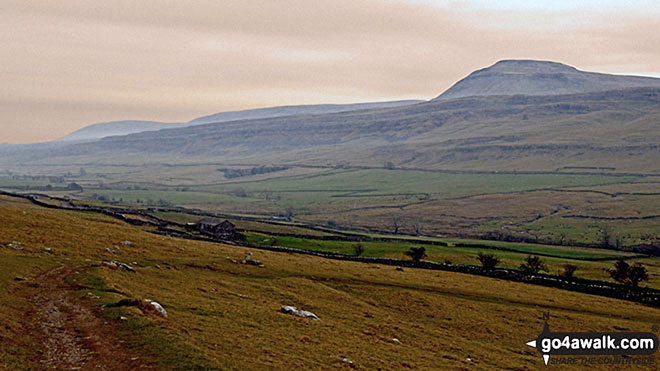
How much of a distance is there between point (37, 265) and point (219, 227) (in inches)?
2413

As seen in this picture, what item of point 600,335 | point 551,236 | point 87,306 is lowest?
point 551,236

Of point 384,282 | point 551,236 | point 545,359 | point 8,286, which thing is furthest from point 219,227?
point 551,236

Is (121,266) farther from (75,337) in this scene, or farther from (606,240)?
(606,240)

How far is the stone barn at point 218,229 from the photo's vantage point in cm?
9531

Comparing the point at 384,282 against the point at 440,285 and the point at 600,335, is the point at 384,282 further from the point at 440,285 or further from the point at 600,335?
the point at 600,335

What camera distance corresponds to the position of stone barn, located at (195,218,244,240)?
95312 mm

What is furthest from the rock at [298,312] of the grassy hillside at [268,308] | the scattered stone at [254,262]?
the scattered stone at [254,262]

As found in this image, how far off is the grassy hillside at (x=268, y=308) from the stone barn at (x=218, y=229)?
31.4 meters

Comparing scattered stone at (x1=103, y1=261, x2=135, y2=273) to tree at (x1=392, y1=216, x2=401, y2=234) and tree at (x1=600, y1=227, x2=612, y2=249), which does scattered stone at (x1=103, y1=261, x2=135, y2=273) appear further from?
tree at (x1=600, y1=227, x2=612, y2=249)

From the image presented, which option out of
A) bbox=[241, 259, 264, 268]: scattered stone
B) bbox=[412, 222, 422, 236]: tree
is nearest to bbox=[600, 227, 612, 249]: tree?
bbox=[412, 222, 422, 236]: tree

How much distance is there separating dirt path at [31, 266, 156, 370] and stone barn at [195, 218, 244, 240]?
63.6 meters

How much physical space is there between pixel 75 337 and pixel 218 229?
7549 cm

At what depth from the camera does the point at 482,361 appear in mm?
30234

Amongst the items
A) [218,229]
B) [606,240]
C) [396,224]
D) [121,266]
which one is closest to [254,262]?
[121,266]
